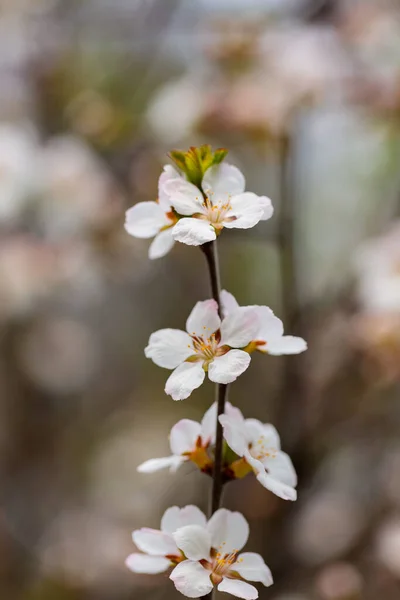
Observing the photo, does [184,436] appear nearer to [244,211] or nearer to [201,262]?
[244,211]

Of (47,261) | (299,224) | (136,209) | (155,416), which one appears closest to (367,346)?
(299,224)

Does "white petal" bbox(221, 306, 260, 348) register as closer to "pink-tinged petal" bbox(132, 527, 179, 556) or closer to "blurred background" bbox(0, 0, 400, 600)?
"pink-tinged petal" bbox(132, 527, 179, 556)

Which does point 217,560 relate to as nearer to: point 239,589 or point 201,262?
point 239,589

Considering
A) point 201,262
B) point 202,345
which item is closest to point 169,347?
point 202,345

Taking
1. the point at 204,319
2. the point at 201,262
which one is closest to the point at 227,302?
the point at 204,319

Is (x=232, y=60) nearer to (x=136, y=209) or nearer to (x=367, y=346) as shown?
(x=367, y=346)

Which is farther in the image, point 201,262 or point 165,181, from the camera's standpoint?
point 201,262

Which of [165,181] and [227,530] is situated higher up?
[165,181]
